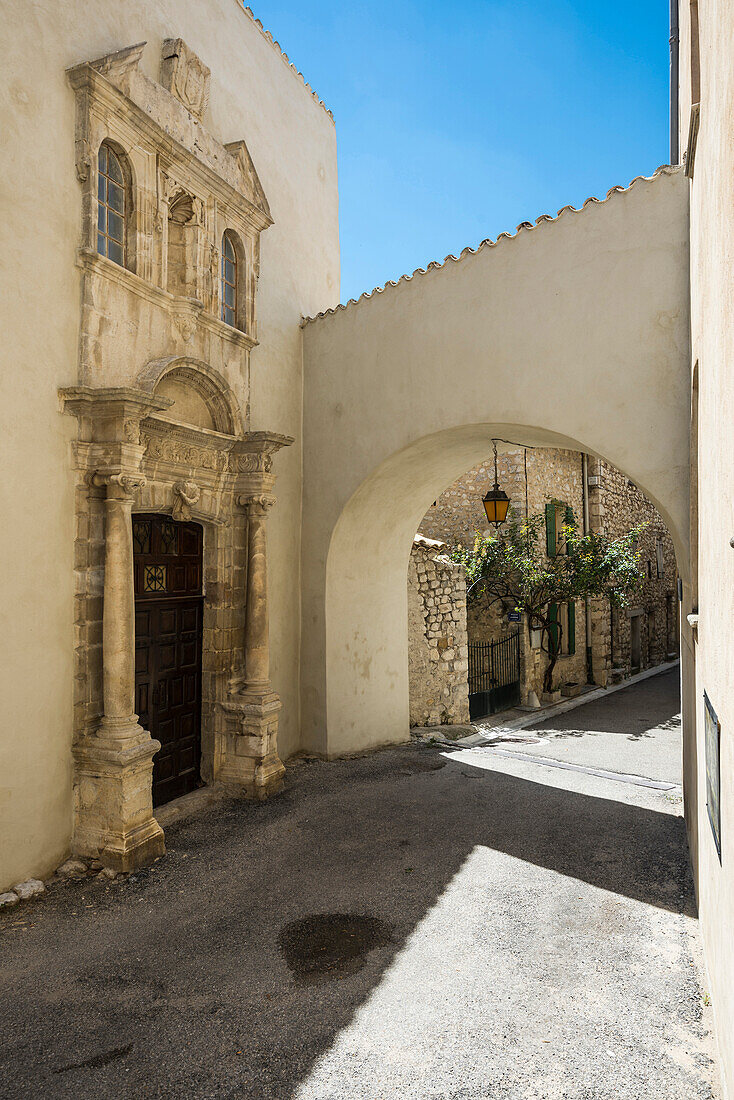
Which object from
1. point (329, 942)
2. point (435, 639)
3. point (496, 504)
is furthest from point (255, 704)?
point (496, 504)

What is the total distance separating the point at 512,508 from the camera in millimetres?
12812

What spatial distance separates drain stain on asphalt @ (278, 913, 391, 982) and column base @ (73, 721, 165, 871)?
1446mm

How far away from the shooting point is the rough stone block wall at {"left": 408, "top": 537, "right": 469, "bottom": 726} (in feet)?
32.1

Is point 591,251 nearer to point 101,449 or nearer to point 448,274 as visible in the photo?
point 448,274

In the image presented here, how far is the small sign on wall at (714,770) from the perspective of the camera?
2.70m

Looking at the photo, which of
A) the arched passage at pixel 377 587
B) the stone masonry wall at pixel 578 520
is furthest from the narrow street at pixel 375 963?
the stone masonry wall at pixel 578 520

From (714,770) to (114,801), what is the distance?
393 centimetres

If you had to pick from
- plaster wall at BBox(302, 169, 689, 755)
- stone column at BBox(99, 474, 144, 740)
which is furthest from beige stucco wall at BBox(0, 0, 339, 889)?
plaster wall at BBox(302, 169, 689, 755)

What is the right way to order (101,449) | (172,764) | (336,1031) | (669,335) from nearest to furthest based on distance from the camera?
(336,1031), (101,449), (669,335), (172,764)

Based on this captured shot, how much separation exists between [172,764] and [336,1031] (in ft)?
11.7

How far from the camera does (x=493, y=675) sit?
12031mm

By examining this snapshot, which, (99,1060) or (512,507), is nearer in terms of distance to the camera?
(99,1060)

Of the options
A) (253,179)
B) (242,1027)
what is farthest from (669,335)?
(242,1027)

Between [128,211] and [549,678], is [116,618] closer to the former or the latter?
[128,211]
